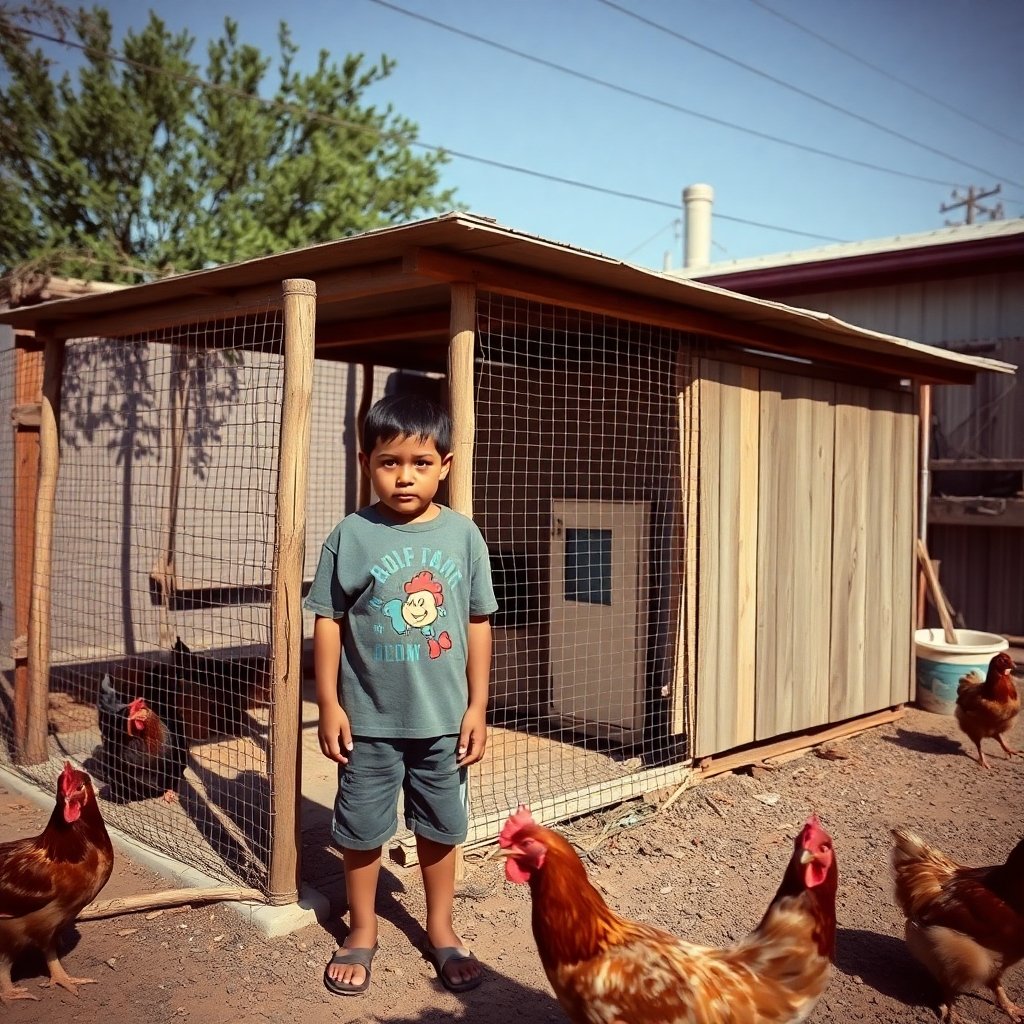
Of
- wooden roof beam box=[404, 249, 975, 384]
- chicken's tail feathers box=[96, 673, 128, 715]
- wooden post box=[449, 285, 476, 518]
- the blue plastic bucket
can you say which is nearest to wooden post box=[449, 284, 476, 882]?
wooden post box=[449, 285, 476, 518]

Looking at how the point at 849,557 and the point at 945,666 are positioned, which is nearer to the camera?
the point at 849,557

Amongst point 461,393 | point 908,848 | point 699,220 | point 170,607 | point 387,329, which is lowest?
point 908,848

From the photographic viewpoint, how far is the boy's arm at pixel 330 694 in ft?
9.05

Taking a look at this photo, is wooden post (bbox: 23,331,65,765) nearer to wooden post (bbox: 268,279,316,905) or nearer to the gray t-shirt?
wooden post (bbox: 268,279,316,905)

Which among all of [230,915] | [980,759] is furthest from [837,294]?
[230,915]

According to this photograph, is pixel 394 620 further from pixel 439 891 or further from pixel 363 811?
pixel 439 891

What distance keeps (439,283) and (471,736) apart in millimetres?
1732

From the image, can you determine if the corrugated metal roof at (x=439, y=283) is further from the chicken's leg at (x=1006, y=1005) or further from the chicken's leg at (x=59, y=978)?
the chicken's leg at (x=1006, y=1005)

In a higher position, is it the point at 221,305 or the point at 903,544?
the point at 221,305

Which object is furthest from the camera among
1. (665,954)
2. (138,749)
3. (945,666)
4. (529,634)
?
(945,666)

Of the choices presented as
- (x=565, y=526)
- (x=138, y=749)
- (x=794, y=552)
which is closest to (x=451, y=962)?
(x=138, y=749)

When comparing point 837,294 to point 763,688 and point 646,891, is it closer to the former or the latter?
point 763,688

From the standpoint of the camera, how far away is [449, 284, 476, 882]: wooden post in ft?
11.2

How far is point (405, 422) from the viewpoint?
2.79m
